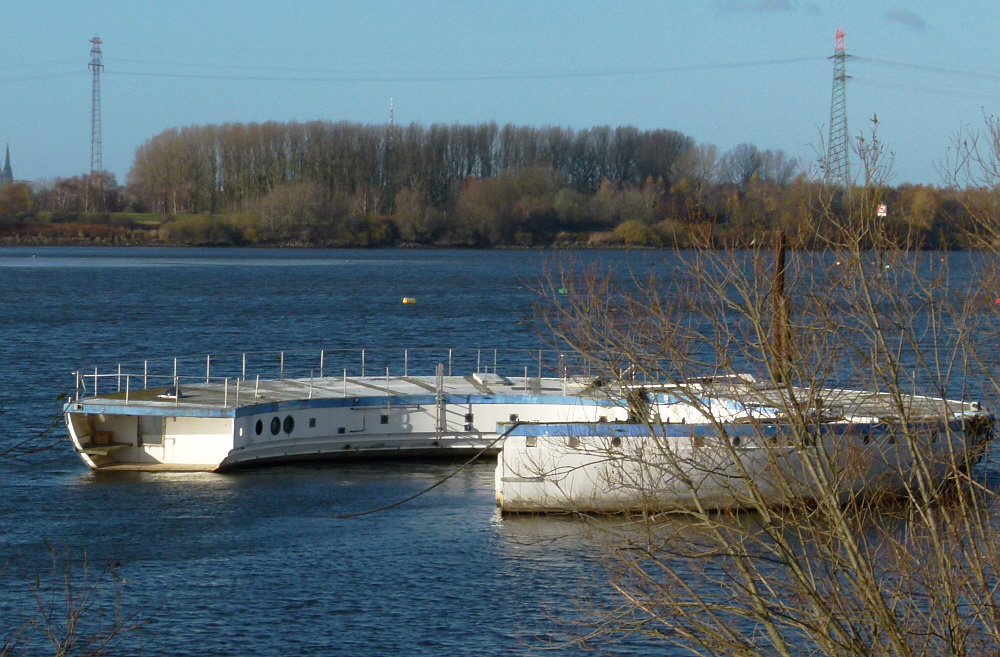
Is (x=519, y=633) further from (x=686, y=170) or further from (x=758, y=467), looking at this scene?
(x=686, y=170)

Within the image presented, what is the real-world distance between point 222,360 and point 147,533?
26.2 m

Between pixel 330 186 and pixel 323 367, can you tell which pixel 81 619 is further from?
pixel 330 186

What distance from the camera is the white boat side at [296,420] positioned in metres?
25.0

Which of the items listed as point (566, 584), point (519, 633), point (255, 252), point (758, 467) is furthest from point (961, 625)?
point (255, 252)

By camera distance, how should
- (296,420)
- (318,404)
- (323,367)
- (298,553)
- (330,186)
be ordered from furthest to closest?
1. (330,186)
2. (323,367)
3. (318,404)
4. (296,420)
5. (298,553)

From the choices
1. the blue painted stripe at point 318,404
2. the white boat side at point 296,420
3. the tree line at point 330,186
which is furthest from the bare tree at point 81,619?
the tree line at point 330,186

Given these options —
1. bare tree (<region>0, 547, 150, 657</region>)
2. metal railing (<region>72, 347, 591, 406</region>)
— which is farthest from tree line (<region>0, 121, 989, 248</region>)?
bare tree (<region>0, 547, 150, 657</region>)

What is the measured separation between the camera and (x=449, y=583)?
1777 centimetres

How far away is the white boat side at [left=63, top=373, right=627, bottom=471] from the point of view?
82.1 ft

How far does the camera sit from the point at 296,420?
26.1 m

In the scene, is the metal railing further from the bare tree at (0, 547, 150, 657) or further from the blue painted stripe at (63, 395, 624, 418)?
the bare tree at (0, 547, 150, 657)

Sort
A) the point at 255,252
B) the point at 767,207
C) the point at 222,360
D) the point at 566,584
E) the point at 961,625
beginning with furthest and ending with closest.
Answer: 1. the point at 255,252
2. the point at 222,360
3. the point at 566,584
4. the point at 767,207
5. the point at 961,625

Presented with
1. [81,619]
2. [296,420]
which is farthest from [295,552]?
A: [296,420]

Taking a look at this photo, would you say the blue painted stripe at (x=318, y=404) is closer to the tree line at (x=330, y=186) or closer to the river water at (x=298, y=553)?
the river water at (x=298, y=553)
